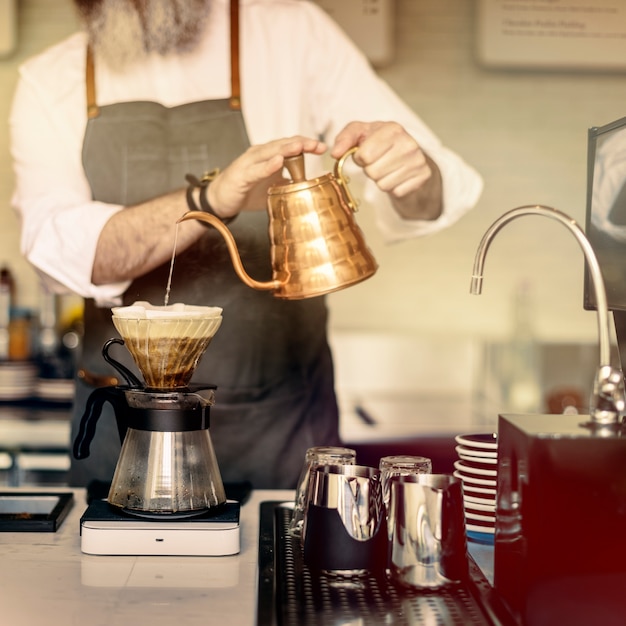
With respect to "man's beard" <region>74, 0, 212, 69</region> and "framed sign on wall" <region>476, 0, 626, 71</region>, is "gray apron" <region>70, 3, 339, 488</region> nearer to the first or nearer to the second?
"man's beard" <region>74, 0, 212, 69</region>

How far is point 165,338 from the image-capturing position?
138cm

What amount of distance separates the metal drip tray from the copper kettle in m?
0.50

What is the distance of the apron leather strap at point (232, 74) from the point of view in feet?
7.19

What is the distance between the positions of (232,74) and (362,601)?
1.45 meters

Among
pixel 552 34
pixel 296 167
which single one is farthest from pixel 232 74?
pixel 552 34

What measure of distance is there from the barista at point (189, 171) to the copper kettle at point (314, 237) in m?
0.54

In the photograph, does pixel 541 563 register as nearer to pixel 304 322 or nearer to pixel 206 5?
pixel 304 322

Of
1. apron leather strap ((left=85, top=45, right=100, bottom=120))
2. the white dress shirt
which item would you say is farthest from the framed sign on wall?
apron leather strap ((left=85, top=45, right=100, bottom=120))

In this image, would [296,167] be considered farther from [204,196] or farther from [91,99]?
[91,99]

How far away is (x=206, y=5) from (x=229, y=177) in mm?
662

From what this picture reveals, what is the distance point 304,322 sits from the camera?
2260 mm

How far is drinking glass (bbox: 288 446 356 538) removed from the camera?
54.4 inches

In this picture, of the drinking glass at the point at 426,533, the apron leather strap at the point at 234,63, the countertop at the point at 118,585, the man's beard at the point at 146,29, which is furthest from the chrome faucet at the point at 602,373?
the man's beard at the point at 146,29

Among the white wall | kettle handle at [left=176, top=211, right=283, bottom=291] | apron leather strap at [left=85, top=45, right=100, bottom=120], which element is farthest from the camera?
the white wall
